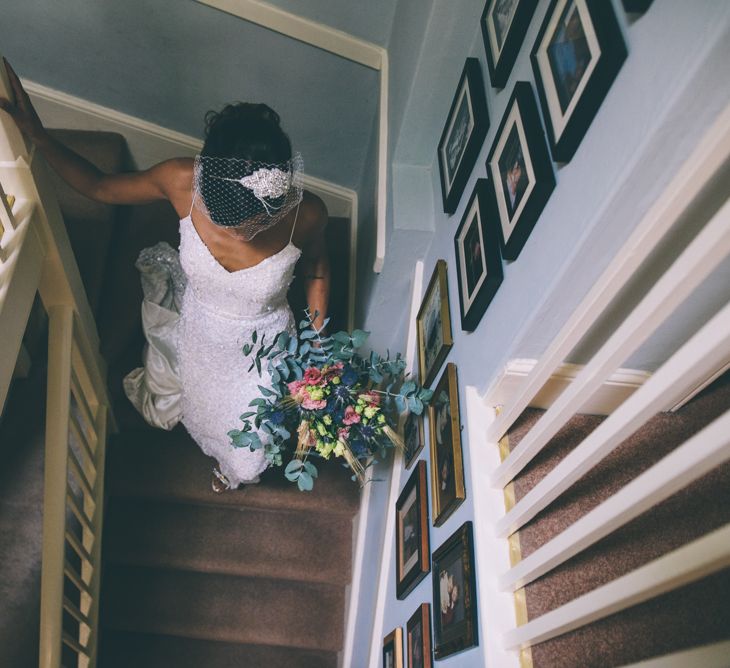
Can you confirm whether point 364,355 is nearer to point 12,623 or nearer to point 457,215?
point 457,215

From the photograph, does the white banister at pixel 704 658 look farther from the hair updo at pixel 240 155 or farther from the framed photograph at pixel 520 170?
the hair updo at pixel 240 155

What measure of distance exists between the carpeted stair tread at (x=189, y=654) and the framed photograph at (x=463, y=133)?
2.30 metres

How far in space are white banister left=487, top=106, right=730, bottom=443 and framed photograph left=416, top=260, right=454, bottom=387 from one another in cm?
72

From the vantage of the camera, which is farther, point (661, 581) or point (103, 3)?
point (103, 3)

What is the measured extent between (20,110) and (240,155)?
2.25 ft

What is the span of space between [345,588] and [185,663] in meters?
0.83

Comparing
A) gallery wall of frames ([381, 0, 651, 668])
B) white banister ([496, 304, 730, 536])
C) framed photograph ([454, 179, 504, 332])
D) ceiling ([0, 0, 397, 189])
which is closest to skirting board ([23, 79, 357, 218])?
ceiling ([0, 0, 397, 189])

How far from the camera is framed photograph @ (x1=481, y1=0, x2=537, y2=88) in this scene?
1.51 metres

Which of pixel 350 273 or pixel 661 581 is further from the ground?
pixel 350 273

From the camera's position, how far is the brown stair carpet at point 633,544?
46.6 inches

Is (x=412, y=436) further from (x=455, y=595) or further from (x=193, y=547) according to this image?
(x=193, y=547)

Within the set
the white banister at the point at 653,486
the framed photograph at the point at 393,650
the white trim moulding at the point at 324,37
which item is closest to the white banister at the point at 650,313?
the white banister at the point at 653,486

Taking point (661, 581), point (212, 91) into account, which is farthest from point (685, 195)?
point (212, 91)

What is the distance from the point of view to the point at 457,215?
203cm
